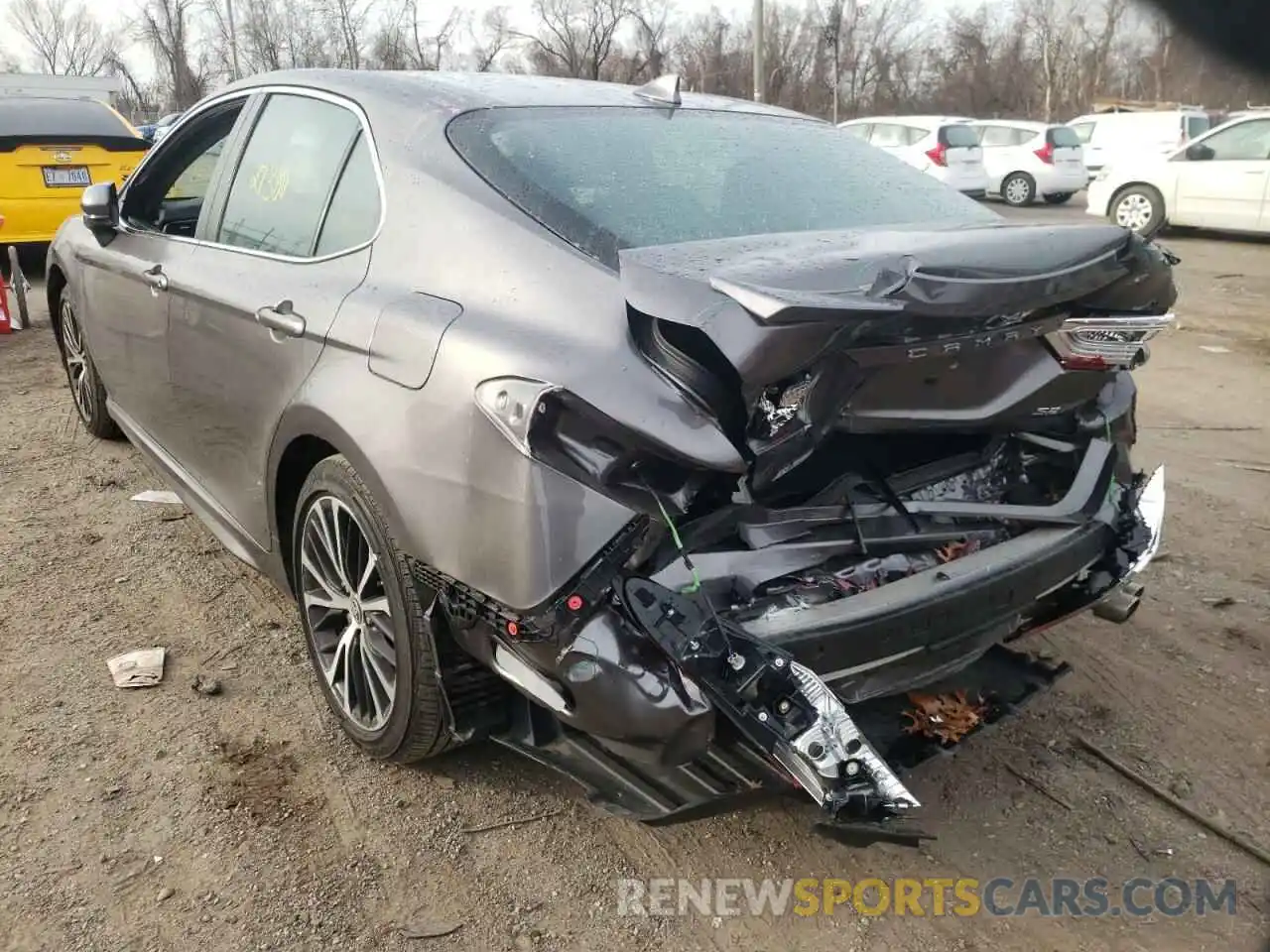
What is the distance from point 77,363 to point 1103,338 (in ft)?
16.1

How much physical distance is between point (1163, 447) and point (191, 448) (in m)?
4.69

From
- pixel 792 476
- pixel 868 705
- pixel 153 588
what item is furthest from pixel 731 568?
pixel 153 588

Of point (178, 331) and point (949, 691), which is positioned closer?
point (949, 691)

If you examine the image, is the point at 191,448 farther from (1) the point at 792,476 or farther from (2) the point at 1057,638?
(2) the point at 1057,638

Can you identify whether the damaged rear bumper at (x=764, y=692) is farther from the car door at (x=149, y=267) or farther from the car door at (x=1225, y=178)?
the car door at (x=1225, y=178)

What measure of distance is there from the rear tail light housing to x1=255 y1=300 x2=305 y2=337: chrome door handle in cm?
186

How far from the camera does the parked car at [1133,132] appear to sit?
1989 cm

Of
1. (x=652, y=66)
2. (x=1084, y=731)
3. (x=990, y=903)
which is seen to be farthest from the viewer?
(x=652, y=66)

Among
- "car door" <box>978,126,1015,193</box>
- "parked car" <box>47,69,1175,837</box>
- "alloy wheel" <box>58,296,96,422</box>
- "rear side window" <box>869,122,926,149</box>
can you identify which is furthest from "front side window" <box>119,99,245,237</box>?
"car door" <box>978,126,1015,193</box>

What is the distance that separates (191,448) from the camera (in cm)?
353

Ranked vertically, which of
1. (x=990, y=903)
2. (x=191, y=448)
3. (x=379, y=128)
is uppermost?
(x=379, y=128)

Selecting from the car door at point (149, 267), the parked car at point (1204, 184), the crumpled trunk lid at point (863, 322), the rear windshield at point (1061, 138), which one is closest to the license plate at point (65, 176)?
the car door at point (149, 267)

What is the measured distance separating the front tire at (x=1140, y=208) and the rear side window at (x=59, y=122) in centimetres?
1209

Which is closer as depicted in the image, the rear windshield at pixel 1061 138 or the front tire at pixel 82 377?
the front tire at pixel 82 377
